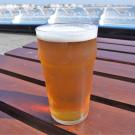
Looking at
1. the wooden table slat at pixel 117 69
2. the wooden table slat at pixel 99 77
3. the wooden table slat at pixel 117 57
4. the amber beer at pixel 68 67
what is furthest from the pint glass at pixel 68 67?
the wooden table slat at pixel 117 57

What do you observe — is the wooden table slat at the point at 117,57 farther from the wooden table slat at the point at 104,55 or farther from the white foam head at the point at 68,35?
the white foam head at the point at 68,35

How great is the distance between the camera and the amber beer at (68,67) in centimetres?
45

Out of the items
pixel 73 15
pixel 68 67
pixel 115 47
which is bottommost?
pixel 73 15

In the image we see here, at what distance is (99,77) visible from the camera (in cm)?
71

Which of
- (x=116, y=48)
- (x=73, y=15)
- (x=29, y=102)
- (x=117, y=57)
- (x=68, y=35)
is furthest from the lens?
(x=73, y=15)

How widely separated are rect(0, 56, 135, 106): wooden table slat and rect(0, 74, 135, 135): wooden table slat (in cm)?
4

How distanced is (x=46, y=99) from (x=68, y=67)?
0.16 meters

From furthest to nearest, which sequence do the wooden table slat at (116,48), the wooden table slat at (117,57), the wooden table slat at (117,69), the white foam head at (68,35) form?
1. the wooden table slat at (116,48)
2. the wooden table slat at (117,57)
3. the wooden table slat at (117,69)
4. the white foam head at (68,35)

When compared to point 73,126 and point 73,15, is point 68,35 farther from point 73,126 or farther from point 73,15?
point 73,15

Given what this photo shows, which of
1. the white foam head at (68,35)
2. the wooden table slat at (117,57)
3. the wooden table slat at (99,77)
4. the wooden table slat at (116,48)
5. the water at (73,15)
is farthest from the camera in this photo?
the water at (73,15)

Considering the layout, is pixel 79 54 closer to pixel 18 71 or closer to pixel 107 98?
pixel 107 98

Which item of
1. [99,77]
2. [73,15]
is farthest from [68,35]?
[73,15]

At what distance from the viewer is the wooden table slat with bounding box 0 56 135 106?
0.60 meters

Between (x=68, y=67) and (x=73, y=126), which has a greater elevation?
(x=68, y=67)
